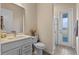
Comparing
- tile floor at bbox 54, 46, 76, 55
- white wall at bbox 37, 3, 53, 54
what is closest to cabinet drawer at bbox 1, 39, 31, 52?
white wall at bbox 37, 3, 53, 54

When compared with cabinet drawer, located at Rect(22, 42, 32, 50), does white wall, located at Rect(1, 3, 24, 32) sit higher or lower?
higher

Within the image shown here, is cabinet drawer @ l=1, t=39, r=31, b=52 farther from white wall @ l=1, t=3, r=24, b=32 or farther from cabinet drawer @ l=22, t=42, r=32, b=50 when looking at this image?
white wall @ l=1, t=3, r=24, b=32

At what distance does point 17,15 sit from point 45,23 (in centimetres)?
48

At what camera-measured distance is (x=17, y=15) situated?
2.00 meters

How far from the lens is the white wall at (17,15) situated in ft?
6.29

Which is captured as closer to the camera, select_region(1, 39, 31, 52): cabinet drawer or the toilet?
select_region(1, 39, 31, 52): cabinet drawer

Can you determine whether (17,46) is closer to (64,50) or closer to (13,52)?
(13,52)

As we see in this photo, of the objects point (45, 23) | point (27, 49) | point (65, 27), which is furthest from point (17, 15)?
point (65, 27)

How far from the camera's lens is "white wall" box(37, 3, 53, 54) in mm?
1959

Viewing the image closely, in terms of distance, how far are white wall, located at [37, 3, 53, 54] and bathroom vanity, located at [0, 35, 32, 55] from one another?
23 centimetres

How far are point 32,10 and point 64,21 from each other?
0.55m

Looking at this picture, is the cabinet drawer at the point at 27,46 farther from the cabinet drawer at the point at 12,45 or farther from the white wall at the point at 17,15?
the white wall at the point at 17,15

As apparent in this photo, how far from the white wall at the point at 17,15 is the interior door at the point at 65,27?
24.6 inches
